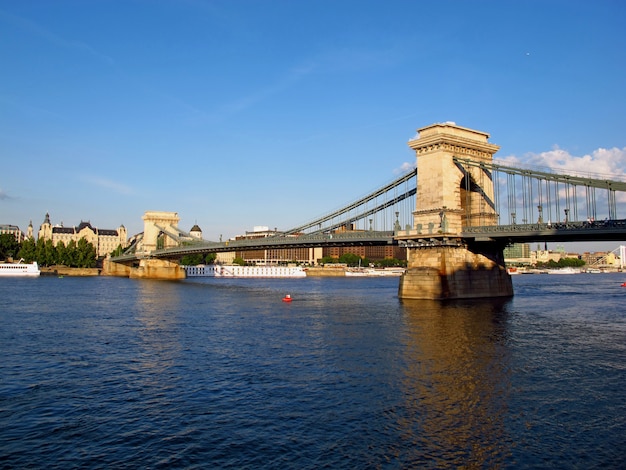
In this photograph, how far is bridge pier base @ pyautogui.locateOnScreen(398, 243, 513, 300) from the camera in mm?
47656

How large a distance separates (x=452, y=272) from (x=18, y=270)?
370 feet

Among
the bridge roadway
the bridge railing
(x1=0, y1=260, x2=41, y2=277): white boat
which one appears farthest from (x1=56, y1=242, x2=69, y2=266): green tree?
the bridge railing

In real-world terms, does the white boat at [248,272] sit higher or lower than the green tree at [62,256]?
lower

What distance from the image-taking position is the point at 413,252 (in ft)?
164

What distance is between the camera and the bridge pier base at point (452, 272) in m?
47.7

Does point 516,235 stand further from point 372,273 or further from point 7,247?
point 7,247

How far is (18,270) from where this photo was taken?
12619 cm

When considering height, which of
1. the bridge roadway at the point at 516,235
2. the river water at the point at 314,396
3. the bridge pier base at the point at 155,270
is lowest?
the river water at the point at 314,396

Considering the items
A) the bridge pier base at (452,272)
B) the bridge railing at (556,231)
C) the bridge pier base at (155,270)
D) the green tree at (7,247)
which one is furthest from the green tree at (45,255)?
the bridge railing at (556,231)

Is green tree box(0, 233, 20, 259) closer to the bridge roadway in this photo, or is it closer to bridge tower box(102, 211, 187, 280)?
bridge tower box(102, 211, 187, 280)

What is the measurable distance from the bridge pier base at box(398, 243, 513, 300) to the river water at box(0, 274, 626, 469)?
41.8ft

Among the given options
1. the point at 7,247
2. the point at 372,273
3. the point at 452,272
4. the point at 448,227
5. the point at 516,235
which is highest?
the point at 7,247

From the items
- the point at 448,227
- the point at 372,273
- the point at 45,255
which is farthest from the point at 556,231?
the point at 45,255

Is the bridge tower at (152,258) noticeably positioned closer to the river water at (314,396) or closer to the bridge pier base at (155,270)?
the bridge pier base at (155,270)
